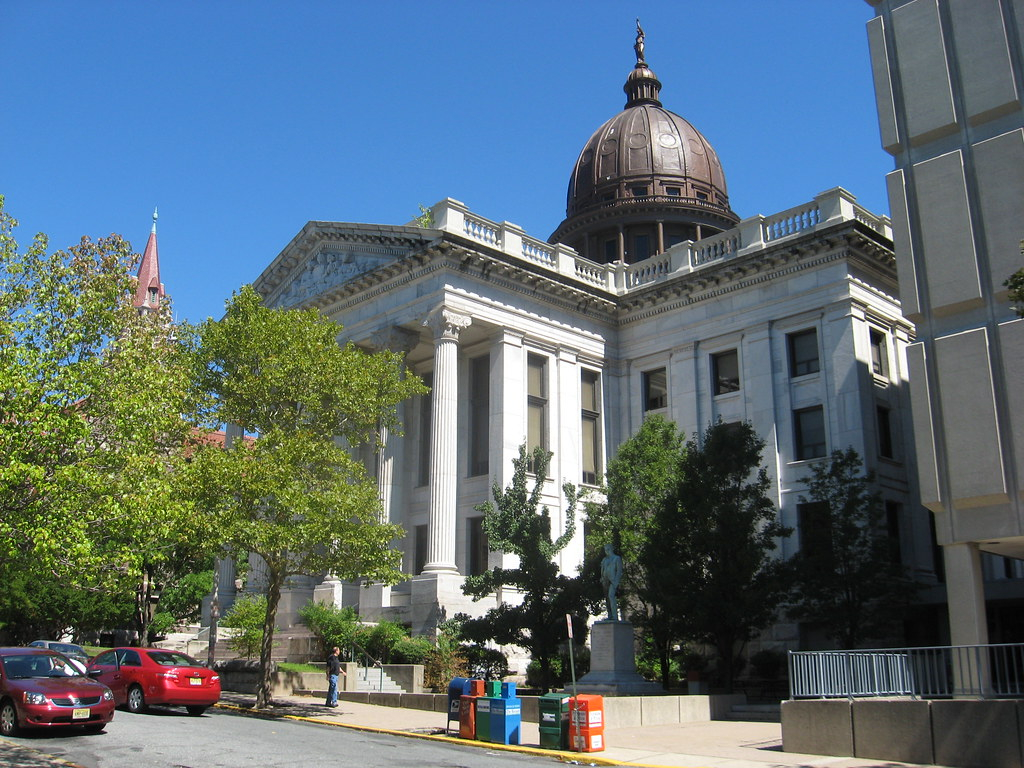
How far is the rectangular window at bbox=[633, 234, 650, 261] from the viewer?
52.4m

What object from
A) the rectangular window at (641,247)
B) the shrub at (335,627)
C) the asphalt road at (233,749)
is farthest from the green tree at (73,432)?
the rectangular window at (641,247)

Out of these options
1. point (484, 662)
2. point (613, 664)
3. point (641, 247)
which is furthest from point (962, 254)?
point (641, 247)

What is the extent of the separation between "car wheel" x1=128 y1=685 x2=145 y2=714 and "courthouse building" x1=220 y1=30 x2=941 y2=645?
11767 mm

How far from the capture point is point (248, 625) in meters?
33.7

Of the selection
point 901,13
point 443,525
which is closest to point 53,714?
point 443,525

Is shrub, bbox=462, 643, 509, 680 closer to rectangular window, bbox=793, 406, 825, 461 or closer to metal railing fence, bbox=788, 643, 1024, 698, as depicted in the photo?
metal railing fence, bbox=788, 643, 1024, 698

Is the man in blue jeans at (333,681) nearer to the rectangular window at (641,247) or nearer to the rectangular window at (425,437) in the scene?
the rectangular window at (425,437)

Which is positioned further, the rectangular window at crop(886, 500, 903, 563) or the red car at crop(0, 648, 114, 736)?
the rectangular window at crop(886, 500, 903, 563)

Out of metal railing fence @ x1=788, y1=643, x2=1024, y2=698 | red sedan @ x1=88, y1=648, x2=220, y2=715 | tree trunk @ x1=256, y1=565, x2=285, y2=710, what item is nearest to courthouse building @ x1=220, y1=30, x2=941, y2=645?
tree trunk @ x1=256, y1=565, x2=285, y2=710

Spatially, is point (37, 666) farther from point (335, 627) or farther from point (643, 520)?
point (643, 520)

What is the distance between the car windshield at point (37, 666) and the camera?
1797cm

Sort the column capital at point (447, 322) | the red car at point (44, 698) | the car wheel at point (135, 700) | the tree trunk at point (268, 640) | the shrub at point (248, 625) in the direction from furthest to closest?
the column capital at point (447, 322) < the shrub at point (248, 625) < the tree trunk at point (268, 640) < the car wheel at point (135, 700) < the red car at point (44, 698)

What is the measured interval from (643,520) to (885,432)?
10639 mm

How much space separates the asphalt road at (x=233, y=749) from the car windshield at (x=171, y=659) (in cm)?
166
